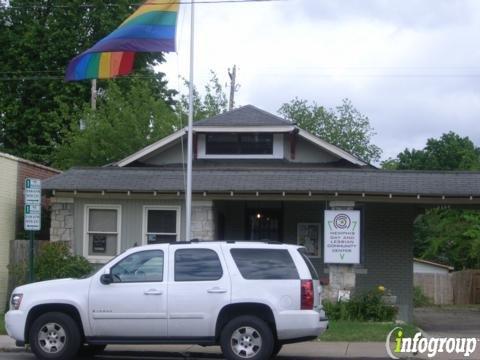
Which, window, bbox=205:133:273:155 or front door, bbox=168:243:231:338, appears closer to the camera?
front door, bbox=168:243:231:338

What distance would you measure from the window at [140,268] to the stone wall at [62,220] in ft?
29.5

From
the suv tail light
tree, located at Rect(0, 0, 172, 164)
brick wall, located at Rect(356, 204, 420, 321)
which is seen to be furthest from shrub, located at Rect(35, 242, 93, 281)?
tree, located at Rect(0, 0, 172, 164)

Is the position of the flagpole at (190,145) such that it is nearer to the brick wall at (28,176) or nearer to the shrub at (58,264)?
the shrub at (58,264)

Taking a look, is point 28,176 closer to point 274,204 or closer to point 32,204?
point 274,204

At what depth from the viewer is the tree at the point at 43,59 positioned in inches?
1470

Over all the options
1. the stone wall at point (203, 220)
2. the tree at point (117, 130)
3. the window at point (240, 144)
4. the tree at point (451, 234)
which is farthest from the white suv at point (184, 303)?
the tree at point (451, 234)

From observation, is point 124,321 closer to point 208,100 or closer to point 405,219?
point 405,219

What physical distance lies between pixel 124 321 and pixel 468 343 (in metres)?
6.02

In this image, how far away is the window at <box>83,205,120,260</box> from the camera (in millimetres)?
22234

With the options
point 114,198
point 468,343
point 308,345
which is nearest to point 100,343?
point 308,345

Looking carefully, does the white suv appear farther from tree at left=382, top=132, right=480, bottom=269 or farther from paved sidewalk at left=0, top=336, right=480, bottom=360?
tree at left=382, top=132, right=480, bottom=269

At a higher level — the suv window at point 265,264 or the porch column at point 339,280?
the suv window at point 265,264

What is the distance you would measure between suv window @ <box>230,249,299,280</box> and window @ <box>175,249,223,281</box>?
314 mm

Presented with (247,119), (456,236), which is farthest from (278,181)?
(456,236)
